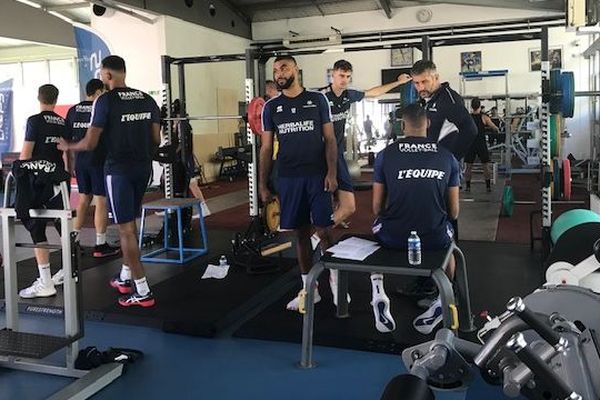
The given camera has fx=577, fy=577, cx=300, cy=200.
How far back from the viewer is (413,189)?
9.82ft

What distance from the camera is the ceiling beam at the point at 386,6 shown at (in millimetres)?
12750

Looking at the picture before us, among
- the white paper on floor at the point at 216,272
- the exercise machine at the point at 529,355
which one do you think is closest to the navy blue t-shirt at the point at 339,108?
the white paper on floor at the point at 216,272

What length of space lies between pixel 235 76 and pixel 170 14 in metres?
2.89

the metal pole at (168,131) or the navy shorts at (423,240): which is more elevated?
the metal pole at (168,131)

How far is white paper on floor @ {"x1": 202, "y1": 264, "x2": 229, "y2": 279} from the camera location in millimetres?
4426

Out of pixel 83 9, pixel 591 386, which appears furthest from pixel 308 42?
pixel 83 9

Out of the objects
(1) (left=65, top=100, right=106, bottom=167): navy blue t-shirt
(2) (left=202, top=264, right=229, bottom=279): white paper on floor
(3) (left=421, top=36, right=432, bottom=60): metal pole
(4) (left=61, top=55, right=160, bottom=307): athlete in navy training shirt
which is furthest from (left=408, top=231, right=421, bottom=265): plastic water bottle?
(1) (left=65, top=100, right=106, bottom=167): navy blue t-shirt

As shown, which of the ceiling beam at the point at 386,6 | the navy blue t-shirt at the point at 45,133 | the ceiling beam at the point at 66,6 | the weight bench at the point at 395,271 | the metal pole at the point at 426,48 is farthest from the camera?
the ceiling beam at the point at 386,6

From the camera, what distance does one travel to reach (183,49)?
1118 centimetres

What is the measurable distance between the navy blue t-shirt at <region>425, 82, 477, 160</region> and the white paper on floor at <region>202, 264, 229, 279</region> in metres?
1.89

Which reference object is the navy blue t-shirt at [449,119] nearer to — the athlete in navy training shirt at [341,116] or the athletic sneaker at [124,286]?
the athlete in navy training shirt at [341,116]

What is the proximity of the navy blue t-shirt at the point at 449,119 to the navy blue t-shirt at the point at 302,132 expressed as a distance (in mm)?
782

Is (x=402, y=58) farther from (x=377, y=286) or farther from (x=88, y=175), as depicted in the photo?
(x=377, y=286)

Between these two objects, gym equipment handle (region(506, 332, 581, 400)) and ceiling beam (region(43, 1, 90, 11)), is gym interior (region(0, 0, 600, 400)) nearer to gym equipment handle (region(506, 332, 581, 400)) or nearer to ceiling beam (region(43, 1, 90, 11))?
gym equipment handle (region(506, 332, 581, 400))
